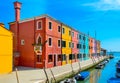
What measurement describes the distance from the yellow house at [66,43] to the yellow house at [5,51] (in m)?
16.0

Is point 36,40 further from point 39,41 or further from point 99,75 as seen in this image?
point 99,75

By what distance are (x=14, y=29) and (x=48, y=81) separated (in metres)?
19.6

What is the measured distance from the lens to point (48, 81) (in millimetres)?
23031

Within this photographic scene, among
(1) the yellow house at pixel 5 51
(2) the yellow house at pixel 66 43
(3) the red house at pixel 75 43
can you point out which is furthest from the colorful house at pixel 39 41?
(3) the red house at pixel 75 43

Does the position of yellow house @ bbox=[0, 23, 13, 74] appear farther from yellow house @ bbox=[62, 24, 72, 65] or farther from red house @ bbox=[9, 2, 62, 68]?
yellow house @ bbox=[62, 24, 72, 65]

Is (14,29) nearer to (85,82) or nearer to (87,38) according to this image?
(85,82)

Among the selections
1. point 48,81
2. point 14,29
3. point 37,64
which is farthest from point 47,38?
point 48,81

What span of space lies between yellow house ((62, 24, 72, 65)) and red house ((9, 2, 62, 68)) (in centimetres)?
290

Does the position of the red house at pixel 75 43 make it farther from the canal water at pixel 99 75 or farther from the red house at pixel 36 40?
the red house at pixel 36 40

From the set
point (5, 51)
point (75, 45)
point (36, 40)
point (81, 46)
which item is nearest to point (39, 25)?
point (36, 40)

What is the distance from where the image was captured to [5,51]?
2864 centimetres

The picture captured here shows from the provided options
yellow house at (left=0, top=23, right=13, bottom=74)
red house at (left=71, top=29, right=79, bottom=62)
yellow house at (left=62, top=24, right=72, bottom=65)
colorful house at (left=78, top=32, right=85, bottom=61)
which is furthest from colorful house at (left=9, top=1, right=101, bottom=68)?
colorful house at (left=78, top=32, right=85, bottom=61)

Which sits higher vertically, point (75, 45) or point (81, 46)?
point (75, 45)

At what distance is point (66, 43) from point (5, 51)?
19.3 metres
